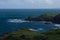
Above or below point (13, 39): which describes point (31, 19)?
below

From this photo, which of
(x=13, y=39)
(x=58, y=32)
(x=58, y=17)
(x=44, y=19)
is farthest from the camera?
(x=44, y=19)

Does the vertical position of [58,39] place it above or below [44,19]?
above

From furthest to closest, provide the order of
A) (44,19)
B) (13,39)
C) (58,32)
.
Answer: (44,19) < (58,32) < (13,39)

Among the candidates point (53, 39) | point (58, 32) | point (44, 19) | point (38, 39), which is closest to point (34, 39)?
point (38, 39)

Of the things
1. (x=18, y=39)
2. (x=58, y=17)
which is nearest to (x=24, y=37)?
(x=18, y=39)

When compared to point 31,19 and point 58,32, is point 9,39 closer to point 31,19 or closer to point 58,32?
point 58,32

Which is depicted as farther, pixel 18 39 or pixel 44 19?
pixel 44 19

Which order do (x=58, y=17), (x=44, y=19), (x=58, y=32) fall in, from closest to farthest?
(x=58, y=32) → (x=58, y=17) → (x=44, y=19)

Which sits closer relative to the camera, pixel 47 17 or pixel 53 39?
pixel 53 39

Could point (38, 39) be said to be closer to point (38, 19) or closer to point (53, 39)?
point (53, 39)
